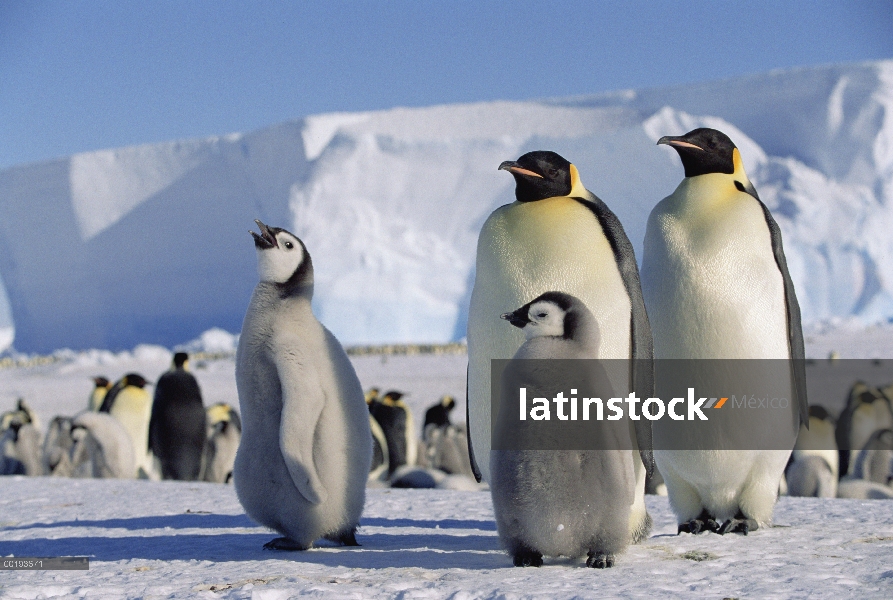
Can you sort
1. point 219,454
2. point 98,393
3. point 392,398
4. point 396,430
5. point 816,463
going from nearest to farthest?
1. point 816,463
2. point 219,454
3. point 396,430
4. point 98,393
5. point 392,398

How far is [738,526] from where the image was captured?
2971 mm

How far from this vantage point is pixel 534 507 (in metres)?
2.17

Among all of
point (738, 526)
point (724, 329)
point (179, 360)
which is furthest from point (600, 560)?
point (179, 360)

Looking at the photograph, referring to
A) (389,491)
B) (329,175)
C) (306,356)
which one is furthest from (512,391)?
(329,175)

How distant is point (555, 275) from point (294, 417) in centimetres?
79

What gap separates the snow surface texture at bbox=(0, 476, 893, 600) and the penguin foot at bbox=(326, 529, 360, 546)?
0.19 ft

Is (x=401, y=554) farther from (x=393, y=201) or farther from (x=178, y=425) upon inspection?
(x=393, y=201)

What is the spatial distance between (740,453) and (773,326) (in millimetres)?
412

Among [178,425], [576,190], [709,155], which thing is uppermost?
[709,155]

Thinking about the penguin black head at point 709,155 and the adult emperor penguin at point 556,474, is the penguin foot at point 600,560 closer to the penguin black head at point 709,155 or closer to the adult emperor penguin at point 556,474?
the adult emperor penguin at point 556,474

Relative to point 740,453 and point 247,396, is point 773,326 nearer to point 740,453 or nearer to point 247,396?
point 740,453

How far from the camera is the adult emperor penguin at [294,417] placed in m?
2.60

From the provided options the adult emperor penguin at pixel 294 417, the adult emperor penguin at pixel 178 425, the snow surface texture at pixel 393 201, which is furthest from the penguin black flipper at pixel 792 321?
the snow surface texture at pixel 393 201

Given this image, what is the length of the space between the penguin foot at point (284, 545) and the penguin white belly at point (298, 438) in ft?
0.06
